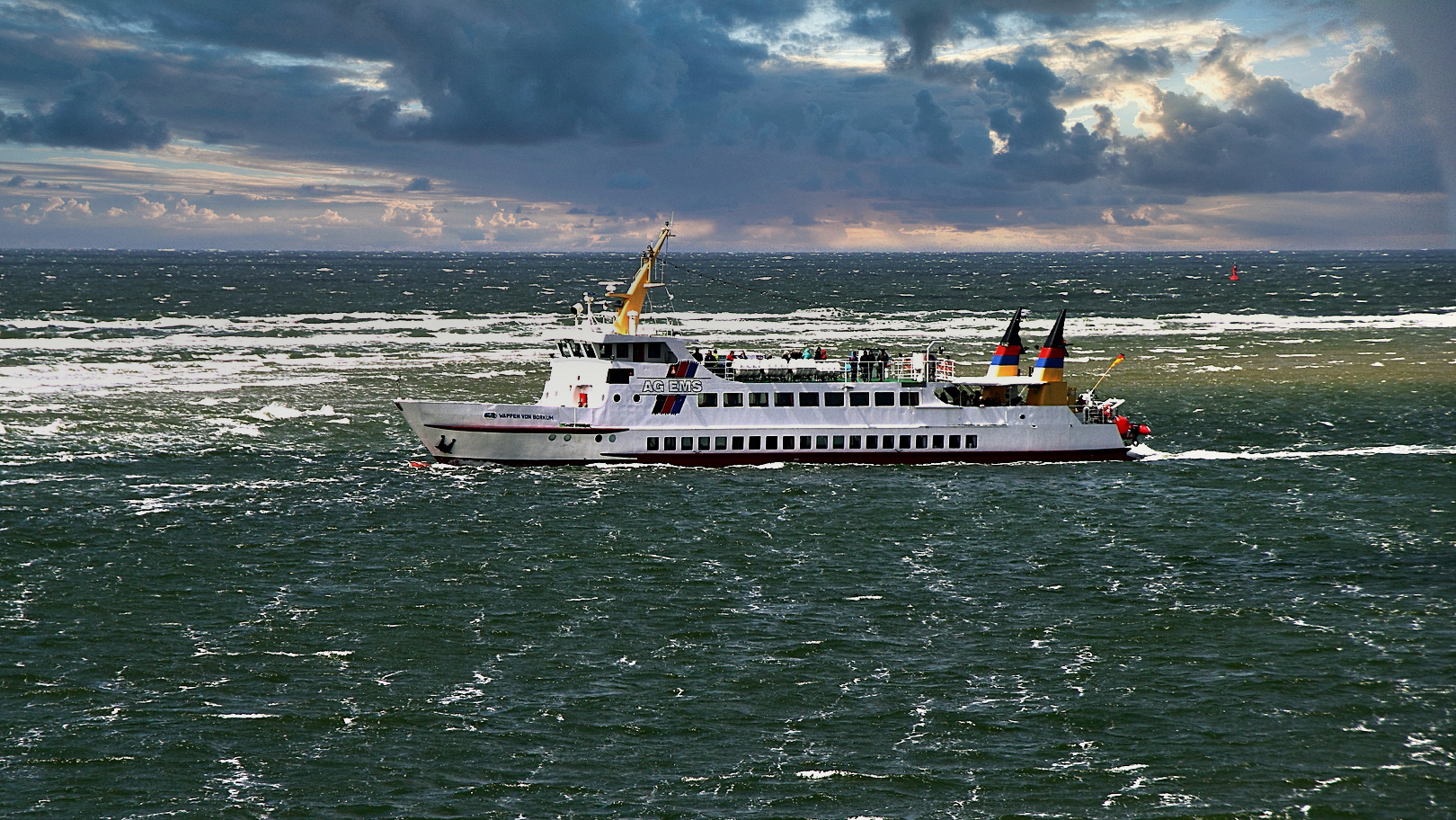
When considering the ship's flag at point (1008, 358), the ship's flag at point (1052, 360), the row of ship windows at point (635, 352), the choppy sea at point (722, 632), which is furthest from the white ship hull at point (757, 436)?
the ship's flag at point (1008, 358)

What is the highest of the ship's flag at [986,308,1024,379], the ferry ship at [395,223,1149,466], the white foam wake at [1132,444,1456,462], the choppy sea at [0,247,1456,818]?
the ship's flag at [986,308,1024,379]

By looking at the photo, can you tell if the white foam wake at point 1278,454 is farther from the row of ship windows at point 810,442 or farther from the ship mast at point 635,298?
the ship mast at point 635,298

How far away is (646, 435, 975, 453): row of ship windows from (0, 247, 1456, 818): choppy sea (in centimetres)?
154

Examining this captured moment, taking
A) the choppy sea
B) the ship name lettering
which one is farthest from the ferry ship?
the choppy sea

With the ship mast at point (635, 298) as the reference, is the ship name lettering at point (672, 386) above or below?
below

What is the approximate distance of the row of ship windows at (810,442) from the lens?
65.3 m

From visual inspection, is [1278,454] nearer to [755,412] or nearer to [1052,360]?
[1052,360]

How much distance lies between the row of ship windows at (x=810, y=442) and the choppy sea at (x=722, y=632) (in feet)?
5.05

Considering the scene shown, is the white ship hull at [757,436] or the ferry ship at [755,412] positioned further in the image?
the ferry ship at [755,412]

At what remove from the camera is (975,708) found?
31.9 metres

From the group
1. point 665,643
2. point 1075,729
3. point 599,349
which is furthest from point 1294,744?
point 599,349

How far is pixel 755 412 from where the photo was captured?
2586 inches

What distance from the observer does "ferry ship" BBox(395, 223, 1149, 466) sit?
64.3 m

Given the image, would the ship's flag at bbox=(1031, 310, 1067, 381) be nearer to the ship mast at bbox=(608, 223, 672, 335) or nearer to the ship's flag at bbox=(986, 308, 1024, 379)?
the ship's flag at bbox=(986, 308, 1024, 379)
